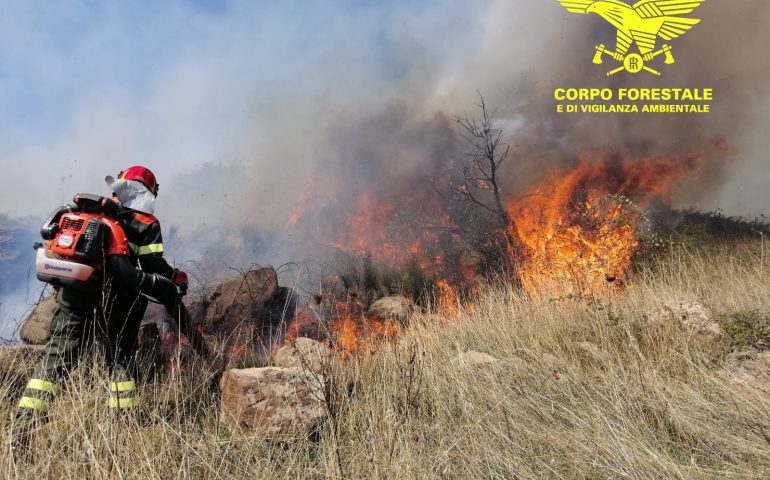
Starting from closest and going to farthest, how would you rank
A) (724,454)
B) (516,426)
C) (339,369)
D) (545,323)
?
(724,454)
(516,426)
(339,369)
(545,323)

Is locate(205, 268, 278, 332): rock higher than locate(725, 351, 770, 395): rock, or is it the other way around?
locate(205, 268, 278, 332): rock

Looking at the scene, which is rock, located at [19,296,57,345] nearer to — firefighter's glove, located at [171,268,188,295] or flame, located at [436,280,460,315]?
firefighter's glove, located at [171,268,188,295]

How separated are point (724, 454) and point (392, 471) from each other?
1908 millimetres

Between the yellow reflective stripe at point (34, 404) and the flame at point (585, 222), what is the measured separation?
240 inches

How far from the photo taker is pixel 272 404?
2.73 m

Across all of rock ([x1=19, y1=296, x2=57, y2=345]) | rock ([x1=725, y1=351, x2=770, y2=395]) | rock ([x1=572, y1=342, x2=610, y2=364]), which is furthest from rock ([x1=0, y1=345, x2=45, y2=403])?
rock ([x1=725, y1=351, x2=770, y2=395])

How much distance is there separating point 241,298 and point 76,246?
14.1ft

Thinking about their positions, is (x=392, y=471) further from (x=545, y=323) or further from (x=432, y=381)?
(x=545, y=323)

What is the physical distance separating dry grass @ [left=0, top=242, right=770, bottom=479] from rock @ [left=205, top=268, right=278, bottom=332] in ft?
10.8

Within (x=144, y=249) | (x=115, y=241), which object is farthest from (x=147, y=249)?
(x=115, y=241)

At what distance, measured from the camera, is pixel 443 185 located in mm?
17891

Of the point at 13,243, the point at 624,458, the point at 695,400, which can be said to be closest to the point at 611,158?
→ the point at 695,400

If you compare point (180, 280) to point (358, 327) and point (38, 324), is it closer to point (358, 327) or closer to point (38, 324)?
point (38, 324)

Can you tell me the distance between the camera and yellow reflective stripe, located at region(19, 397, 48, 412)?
260 cm
